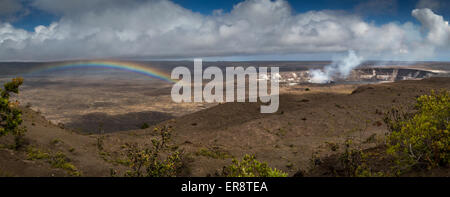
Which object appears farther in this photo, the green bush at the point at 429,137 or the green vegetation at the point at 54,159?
the green vegetation at the point at 54,159

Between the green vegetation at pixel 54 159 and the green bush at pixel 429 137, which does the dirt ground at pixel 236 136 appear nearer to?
the green vegetation at pixel 54 159

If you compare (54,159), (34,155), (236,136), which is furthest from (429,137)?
(236,136)

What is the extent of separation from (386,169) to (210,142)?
16175 millimetres

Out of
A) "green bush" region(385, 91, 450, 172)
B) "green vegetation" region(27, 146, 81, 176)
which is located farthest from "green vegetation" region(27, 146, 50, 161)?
"green bush" region(385, 91, 450, 172)

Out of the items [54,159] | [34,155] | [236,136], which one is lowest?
[236,136]

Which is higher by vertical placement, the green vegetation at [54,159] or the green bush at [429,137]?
the green bush at [429,137]

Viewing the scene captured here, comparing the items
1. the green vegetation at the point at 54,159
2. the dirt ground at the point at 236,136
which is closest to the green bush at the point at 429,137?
the dirt ground at the point at 236,136

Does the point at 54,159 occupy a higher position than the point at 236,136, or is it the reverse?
the point at 54,159

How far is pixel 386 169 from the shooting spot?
9.60m

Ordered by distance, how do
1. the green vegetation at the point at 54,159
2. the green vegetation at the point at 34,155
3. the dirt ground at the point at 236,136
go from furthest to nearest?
the dirt ground at the point at 236,136, the green vegetation at the point at 34,155, the green vegetation at the point at 54,159

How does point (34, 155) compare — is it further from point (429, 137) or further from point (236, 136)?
point (236, 136)

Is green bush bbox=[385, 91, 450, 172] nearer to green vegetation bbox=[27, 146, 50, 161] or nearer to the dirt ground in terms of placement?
the dirt ground
